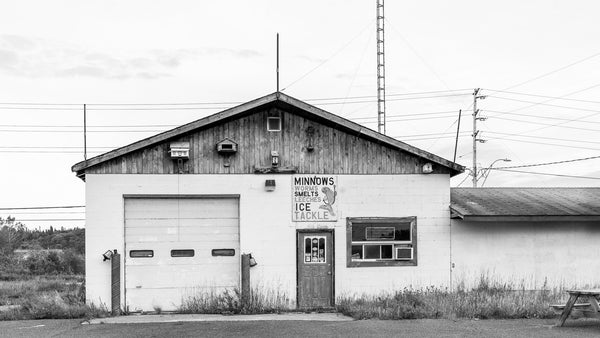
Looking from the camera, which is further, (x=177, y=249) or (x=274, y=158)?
(x=274, y=158)

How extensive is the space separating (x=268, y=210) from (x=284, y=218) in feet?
1.44

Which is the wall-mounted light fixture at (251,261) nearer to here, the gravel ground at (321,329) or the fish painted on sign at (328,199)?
the fish painted on sign at (328,199)

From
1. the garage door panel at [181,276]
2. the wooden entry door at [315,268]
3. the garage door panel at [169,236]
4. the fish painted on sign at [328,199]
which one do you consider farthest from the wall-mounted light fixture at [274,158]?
the garage door panel at [181,276]

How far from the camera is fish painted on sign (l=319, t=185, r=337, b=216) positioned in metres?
18.3

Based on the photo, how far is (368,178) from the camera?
18594 millimetres

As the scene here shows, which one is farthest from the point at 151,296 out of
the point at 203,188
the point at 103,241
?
the point at 203,188

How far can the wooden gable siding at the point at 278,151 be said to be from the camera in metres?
17.8

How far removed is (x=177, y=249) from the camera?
17984mm

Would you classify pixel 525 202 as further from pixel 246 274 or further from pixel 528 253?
pixel 246 274

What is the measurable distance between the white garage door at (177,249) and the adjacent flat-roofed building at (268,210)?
0.02 meters

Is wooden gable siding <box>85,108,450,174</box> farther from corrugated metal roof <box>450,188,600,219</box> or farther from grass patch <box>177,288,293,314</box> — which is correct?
grass patch <box>177,288,293,314</box>

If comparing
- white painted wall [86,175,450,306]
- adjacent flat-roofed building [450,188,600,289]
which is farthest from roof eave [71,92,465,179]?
adjacent flat-roofed building [450,188,600,289]

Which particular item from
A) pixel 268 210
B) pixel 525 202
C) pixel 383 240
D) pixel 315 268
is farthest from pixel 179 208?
pixel 525 202

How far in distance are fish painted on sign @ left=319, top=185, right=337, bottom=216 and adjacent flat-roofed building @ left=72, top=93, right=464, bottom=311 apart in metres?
0.02
